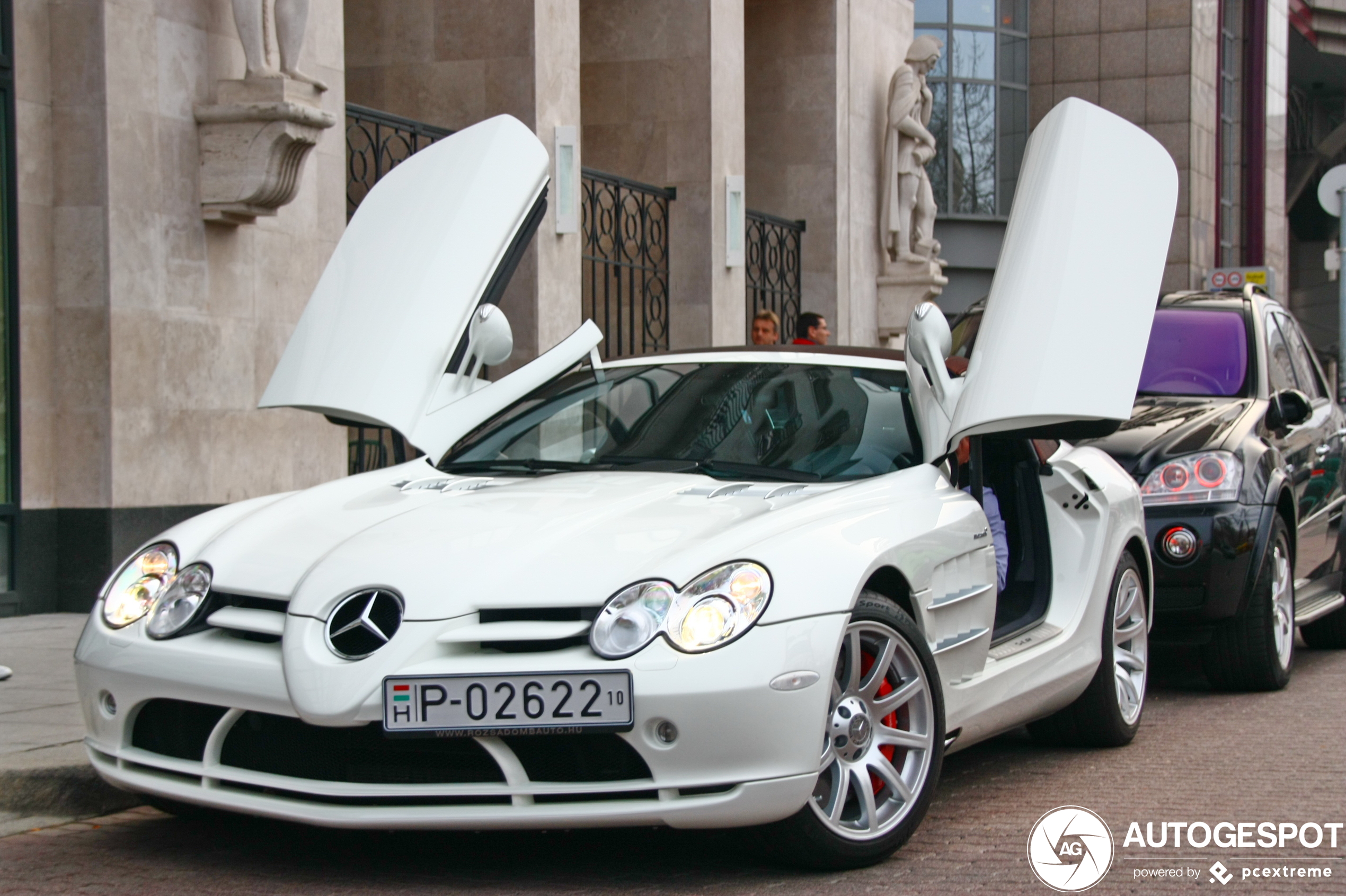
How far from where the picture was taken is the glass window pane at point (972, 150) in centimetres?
3003

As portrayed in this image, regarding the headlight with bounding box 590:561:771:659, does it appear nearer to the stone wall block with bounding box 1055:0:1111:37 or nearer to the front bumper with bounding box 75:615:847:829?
the front bumper with bounding box 75:615:847:829

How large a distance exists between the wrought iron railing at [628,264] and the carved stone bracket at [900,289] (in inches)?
185

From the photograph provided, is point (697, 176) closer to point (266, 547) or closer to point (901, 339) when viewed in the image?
point (901, 339)

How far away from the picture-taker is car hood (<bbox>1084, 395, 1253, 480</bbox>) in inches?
293

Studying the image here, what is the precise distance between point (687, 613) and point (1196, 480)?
13.4ft

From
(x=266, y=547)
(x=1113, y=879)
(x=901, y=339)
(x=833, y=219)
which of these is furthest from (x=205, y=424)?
(x=901, y=339)

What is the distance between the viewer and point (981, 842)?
14.8ft

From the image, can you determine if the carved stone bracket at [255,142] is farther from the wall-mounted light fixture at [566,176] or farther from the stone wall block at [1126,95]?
the stone wall block at [1126,95]

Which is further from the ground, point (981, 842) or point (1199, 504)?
point (1199, 504)

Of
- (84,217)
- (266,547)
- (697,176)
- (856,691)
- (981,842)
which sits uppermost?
(697,176)

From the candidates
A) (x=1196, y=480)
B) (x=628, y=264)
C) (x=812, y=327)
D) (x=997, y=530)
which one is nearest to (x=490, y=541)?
(x=997, y=530)

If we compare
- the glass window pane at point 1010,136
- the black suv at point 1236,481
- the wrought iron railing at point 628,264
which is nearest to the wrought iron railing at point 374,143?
the wrought iron railing at point 628,264

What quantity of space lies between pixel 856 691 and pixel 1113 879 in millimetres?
769

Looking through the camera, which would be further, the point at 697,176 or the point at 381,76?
the point at 697,176
